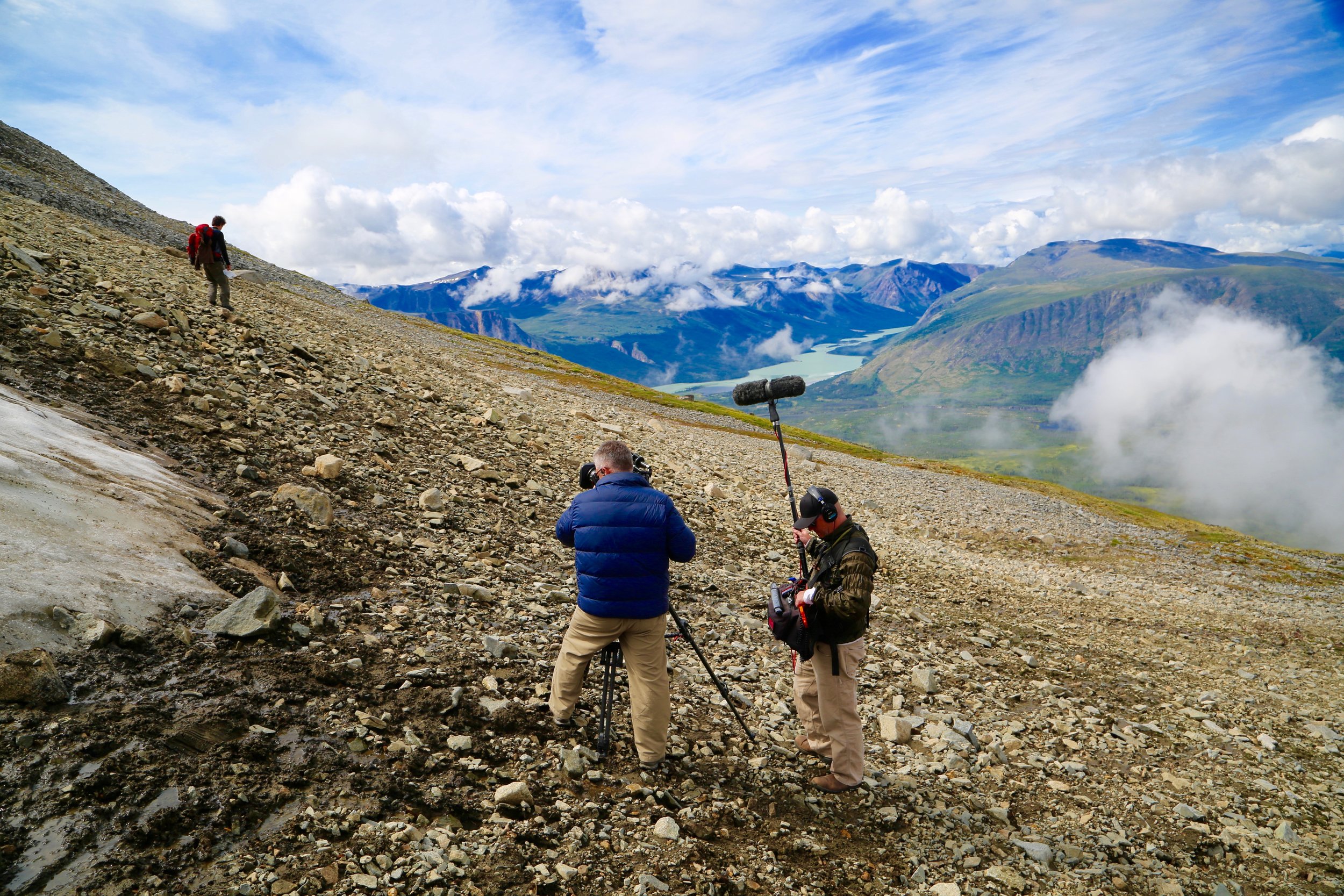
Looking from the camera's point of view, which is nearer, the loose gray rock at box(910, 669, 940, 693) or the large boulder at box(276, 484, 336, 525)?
the large boulder at box(276, 484, 336, 525)

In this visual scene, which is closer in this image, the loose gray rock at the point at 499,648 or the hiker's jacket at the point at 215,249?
the loose gray rock at the point at 499,648

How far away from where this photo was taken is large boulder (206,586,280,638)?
691 centimetres

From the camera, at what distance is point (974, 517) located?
3744 centimetres

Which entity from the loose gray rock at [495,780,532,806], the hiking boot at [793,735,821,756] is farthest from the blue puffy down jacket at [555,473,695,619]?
the hiking boot at [793,735,821,756]

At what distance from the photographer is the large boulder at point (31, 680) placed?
194 inches

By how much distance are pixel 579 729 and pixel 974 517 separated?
117 ft

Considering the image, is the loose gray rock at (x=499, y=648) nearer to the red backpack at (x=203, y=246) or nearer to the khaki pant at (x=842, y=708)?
the khaki pant at (x=842, y=708)

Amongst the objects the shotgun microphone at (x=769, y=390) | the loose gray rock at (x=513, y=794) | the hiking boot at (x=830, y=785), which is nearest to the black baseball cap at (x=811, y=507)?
the shotgun microphone at (x=769, y=390)

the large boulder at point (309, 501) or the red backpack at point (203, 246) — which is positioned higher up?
the red backpack at point (203, 246)

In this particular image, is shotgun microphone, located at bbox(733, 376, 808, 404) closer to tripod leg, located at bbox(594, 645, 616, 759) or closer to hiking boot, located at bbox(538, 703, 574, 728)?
tripod leg, located at bbox(594, 645, 616, 759)

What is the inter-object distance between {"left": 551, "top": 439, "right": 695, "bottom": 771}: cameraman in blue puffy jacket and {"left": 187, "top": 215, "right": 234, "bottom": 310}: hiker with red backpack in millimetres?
20037

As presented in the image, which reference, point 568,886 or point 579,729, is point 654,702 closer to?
point 579,729

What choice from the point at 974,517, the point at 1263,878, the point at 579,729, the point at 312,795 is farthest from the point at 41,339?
the point at 974,517

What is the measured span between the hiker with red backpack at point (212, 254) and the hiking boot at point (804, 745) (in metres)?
22.5
